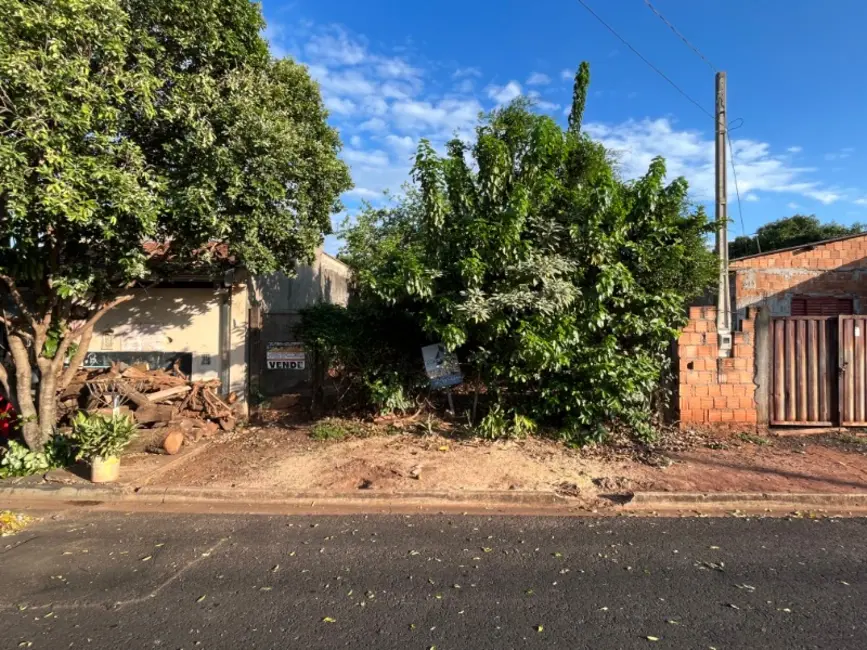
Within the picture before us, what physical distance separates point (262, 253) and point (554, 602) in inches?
222

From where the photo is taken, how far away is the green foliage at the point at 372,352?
8648mm

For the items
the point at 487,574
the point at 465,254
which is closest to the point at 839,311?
the point at 465,254

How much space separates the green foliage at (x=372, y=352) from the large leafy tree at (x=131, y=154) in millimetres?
1348

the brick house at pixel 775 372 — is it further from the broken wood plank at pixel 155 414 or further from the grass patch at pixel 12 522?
the grass patch at pixel 12 522

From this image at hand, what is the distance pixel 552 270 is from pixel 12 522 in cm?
660

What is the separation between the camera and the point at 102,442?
6.63 metres

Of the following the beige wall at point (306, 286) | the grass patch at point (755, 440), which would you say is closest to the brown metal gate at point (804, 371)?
the grass patch at point (755, 440)

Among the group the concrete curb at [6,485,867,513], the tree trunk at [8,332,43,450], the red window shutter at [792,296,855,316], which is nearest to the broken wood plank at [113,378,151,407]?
the tree trunk at [8,332,43,450]

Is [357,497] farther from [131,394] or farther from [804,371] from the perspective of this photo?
[804,371]

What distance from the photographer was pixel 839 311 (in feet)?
48.2

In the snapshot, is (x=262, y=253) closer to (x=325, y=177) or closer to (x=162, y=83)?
(x=325, y=177)

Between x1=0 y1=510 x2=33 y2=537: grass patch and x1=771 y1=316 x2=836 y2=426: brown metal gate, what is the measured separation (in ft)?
31.3

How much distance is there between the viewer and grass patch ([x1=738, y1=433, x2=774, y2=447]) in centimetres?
772

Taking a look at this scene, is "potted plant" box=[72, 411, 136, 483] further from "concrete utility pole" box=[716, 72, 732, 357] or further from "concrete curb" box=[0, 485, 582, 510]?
"concrete utility pole" box=[716, 72, 732, 357]
